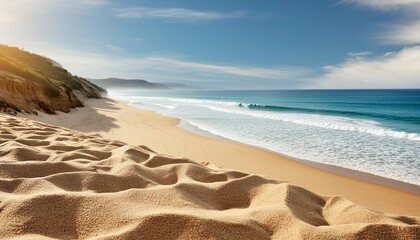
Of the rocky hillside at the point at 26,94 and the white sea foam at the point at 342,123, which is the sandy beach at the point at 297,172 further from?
the white sea foam at the point at 342,123

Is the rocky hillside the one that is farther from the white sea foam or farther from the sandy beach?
the white sea foam

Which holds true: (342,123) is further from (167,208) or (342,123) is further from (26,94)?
(167,208)

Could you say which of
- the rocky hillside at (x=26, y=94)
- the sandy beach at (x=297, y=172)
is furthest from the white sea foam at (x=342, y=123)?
the rocky hillside at (x=26, y=94)

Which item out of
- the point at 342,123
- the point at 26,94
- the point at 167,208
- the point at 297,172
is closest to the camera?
the point at 167,208

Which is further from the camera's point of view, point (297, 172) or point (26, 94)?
point (26, 94)

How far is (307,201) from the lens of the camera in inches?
103

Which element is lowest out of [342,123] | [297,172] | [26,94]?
[297,172]

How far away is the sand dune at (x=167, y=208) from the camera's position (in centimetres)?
188

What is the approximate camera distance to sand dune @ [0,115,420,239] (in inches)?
73.9

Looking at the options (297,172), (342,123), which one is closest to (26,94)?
(297,172)

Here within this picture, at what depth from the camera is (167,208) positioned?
2.21 meters

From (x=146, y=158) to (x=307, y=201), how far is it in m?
2.32

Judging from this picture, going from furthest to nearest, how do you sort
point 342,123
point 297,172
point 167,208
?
point 342,123
point 297,172
point 167,208

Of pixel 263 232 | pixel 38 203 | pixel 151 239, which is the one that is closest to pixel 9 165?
pixel 38 203
